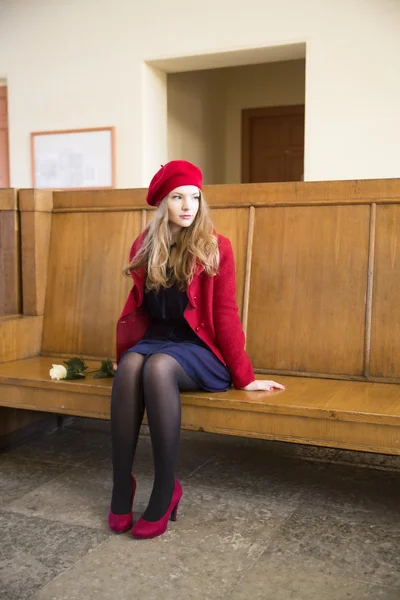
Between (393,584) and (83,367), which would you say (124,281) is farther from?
(393,584)

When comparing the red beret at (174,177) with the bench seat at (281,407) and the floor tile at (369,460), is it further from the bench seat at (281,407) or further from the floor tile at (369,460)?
the floor tile at (369,460)

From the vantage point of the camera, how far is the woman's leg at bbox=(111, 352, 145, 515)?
6.82ft

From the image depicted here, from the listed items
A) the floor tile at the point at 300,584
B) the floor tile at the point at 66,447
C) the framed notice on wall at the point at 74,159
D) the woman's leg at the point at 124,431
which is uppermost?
the framed notice on wall at the point at 74,159

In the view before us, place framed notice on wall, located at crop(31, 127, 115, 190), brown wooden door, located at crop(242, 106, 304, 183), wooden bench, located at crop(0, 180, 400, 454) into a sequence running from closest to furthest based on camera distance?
wooden bench, located at crop(0, 180, 400, 454) < framed notice on wall, located at crop(31, 127, 115, 190) < brown wooden door, located at crop(242, 106, 304, 183)

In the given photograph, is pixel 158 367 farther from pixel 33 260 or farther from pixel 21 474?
pixel 33 260

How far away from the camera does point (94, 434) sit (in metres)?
3.22

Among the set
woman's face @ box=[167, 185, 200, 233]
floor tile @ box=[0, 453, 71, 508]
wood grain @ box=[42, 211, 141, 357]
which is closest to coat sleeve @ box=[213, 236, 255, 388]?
woman's face @ box=[167, 185, 200, 233]

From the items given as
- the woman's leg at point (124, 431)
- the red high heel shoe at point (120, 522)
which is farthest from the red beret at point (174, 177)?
the red high heel shoe at point (120, 522)

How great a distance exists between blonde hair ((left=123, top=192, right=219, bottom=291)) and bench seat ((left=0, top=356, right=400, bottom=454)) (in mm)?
410

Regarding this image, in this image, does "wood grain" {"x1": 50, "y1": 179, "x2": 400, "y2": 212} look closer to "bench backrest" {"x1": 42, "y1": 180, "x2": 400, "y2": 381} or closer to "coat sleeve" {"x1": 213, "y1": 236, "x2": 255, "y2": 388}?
"bench backrest" {"x1": 42, "y1": 180, "x2": 400, "y2": 381}

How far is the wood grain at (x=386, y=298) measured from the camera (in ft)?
8.25

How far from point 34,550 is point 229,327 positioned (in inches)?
36.4

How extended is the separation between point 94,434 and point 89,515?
1.01 m

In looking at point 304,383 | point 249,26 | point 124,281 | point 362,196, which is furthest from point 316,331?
point 249,26
